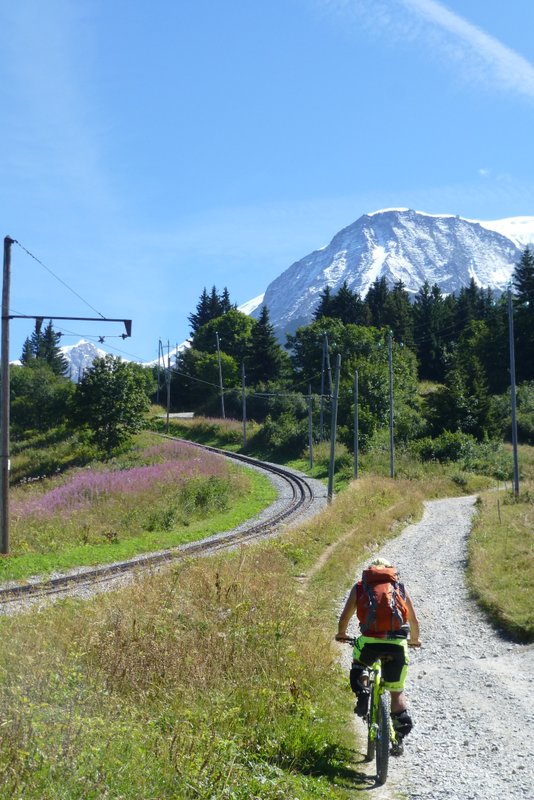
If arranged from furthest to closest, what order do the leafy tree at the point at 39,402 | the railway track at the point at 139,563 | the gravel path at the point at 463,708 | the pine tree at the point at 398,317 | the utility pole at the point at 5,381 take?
the pine tree at the point at 398,317
the leafy tree at the point at 39,402
the utility pole at the point at 5,381
the railway track at the point at 139,563
the gravel path at the point at 463,708

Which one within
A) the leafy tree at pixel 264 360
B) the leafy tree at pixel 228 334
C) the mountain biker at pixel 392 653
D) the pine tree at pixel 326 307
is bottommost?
the mountain biker at pixel 392 653

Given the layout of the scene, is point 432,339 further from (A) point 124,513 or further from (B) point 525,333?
(A) point 124,513

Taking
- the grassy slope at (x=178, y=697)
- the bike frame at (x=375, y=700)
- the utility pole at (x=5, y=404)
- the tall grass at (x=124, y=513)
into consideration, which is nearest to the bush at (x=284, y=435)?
the tall grass at (x=124, y=513)

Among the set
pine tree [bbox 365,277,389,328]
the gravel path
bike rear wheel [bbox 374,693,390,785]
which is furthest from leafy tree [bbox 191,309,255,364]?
bike rear wheel [bbox 374,693,390,785]

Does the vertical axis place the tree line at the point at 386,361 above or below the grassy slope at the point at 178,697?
above

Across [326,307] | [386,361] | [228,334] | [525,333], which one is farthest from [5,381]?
[228,334]

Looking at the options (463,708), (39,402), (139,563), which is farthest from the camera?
(39,402)

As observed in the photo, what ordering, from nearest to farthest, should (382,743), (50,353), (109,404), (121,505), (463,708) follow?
1. (382,743)
2. (463,708)
3. (121,505)
4. (109,404)
5. (50,353)

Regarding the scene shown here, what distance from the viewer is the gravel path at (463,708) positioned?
6.75 m

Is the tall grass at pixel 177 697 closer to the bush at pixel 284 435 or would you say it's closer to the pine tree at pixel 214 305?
the bush at pixel 284 435

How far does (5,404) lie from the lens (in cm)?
2012

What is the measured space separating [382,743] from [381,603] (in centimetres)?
117

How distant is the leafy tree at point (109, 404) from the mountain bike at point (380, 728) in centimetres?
5220

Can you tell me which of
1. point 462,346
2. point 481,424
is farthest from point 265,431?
point 462,346
